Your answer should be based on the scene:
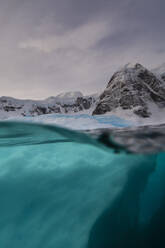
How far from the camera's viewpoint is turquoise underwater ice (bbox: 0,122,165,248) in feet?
13.8

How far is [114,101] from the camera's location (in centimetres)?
2716

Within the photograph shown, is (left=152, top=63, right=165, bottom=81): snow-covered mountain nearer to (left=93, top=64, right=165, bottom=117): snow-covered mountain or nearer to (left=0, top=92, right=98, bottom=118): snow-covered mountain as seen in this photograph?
(left=93, top=64, right=165, bottom=117): snow-covered mountain

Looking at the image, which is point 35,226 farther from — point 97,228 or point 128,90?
point 128,90

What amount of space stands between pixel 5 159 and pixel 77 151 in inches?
124

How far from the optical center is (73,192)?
573 cm

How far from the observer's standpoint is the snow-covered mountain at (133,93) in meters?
25.3

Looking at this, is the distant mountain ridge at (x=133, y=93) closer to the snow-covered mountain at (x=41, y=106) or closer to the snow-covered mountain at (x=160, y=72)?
the snow-covered mountain at (x=160, y=72)

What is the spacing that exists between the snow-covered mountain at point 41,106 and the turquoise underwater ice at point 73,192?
7762cm

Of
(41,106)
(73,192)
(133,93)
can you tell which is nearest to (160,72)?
(133,93)

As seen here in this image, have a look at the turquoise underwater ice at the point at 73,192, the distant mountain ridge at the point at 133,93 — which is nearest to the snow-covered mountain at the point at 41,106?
the distant mountain ridge at the point at 133,93

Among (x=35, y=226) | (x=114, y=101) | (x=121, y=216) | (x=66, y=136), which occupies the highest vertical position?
(x=114, y=101)

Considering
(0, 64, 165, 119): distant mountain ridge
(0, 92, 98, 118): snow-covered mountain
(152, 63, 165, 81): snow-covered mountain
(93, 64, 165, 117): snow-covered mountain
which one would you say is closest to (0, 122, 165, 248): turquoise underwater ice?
(0, 64, 165, 119): distant mountain ridge

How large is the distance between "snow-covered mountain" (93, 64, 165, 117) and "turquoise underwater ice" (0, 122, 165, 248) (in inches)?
708

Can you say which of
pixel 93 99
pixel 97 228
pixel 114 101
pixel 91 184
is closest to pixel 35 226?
pixel 97 228
